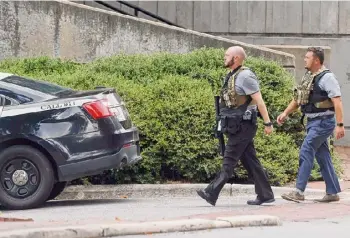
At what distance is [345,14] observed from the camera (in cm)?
1694

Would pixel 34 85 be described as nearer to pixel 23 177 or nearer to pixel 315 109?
pixel 23 177

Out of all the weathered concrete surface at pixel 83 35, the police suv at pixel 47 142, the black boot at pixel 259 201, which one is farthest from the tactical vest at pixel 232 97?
the weathered concrete surface at pixel 83 35

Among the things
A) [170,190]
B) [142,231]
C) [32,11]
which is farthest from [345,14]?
[142,231]

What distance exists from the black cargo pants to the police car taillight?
1357 millimetres

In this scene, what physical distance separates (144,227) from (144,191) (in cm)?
327

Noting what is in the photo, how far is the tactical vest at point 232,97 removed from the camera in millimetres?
10000

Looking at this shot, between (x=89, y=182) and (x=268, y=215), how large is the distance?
3072mm

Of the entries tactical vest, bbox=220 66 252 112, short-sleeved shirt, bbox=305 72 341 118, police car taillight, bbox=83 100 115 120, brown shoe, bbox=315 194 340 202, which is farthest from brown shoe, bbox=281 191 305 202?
police car taillight, bbox=83 100 115 120

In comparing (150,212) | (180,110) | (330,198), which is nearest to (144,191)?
(180,110)

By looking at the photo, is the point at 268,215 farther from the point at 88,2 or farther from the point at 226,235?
the point at 88,2

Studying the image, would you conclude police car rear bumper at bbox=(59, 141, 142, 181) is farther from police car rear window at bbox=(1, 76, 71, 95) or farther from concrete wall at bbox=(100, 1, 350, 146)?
concrete wall at bbox=(100, 1, 350, 146)

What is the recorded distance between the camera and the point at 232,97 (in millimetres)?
10000

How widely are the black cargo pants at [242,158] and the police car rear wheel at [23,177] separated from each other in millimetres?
1747

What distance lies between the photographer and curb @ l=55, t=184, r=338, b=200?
11.3 meters
